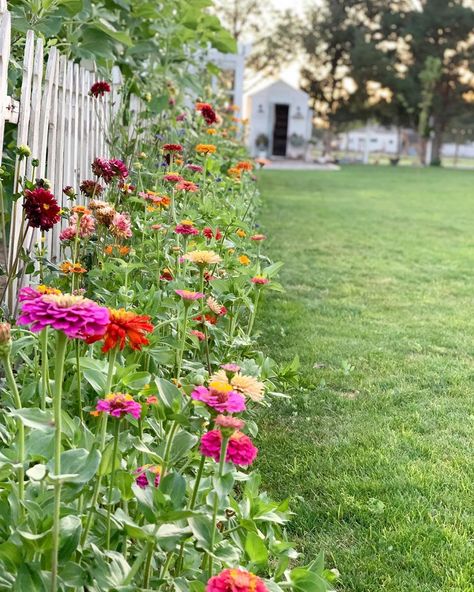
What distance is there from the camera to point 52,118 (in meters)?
3.13

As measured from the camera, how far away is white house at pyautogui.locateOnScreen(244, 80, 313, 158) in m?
28.9

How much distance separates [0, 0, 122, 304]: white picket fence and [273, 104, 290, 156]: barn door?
84.8 feet

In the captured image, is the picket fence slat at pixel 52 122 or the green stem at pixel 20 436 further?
the picket fence slat at pixel 52 122

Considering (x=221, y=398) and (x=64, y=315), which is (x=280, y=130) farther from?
(x=64, y=315)

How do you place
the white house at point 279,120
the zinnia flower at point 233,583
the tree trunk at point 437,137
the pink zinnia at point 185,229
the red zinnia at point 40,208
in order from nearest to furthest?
the zinnia flower at point 233,583 < the red zinnia at point 40,208 < the pink zinnia at point 185,229 < the white house at point 279,120 < the tree trunk at point 437,137

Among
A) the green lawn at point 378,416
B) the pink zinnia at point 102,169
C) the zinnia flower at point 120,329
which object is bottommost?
the green lawn at point 378,416

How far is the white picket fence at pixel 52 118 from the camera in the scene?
256 cm

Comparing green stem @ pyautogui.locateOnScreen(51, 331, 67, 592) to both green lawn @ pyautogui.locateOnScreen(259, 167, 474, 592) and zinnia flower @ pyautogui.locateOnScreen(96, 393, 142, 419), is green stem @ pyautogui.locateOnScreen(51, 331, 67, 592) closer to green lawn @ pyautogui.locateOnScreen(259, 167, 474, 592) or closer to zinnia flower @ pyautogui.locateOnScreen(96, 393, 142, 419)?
zinnia flower @ pyautogui.locateOnScreen(96, 393, 142, 419)

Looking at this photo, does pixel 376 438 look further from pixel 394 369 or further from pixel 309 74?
pixel 309 74

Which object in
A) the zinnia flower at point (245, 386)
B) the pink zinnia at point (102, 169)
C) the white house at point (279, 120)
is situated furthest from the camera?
the white house at point (279, 120)

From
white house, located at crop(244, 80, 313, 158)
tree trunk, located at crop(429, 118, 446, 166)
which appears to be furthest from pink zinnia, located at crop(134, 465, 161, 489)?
tree trunk, located at crop(429, 118, 446, 166)

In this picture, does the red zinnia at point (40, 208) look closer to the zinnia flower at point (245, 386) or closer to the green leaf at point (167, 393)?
the green leaf at point (167, 393)

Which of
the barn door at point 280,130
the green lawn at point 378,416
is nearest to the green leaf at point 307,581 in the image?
the green lawn at point 378,416

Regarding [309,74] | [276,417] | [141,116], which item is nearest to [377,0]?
[309,74]
